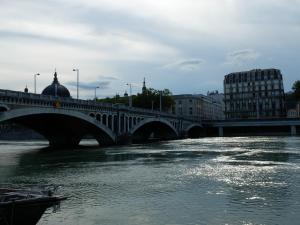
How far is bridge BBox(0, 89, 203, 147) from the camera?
6125 cm

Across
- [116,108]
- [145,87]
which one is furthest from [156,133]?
[116,108]

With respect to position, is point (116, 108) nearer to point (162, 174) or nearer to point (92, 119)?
point (92, 119)

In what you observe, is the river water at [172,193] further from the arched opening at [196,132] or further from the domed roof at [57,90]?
the arched opening at [196,132]

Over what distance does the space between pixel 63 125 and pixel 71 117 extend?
12245 millimetres

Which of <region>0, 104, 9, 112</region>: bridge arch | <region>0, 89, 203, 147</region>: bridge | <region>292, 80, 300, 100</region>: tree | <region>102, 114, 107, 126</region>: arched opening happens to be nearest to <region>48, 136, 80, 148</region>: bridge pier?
<region>0, 89, 203, 147</region>: bridge

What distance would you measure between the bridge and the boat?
140 ft

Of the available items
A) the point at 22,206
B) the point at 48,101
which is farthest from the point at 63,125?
the point at 22,206

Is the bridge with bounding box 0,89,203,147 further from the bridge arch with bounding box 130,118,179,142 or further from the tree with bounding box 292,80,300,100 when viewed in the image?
the tree with bounding box 292,80,300,100

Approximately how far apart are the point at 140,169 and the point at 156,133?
9724 cm

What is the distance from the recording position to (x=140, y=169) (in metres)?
43.4

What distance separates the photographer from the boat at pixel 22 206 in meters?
15.8

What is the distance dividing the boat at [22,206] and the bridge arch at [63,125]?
46.5m

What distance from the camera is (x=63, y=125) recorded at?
87062mm

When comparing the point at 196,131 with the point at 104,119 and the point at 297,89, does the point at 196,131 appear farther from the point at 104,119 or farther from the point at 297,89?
the point at 104,119
